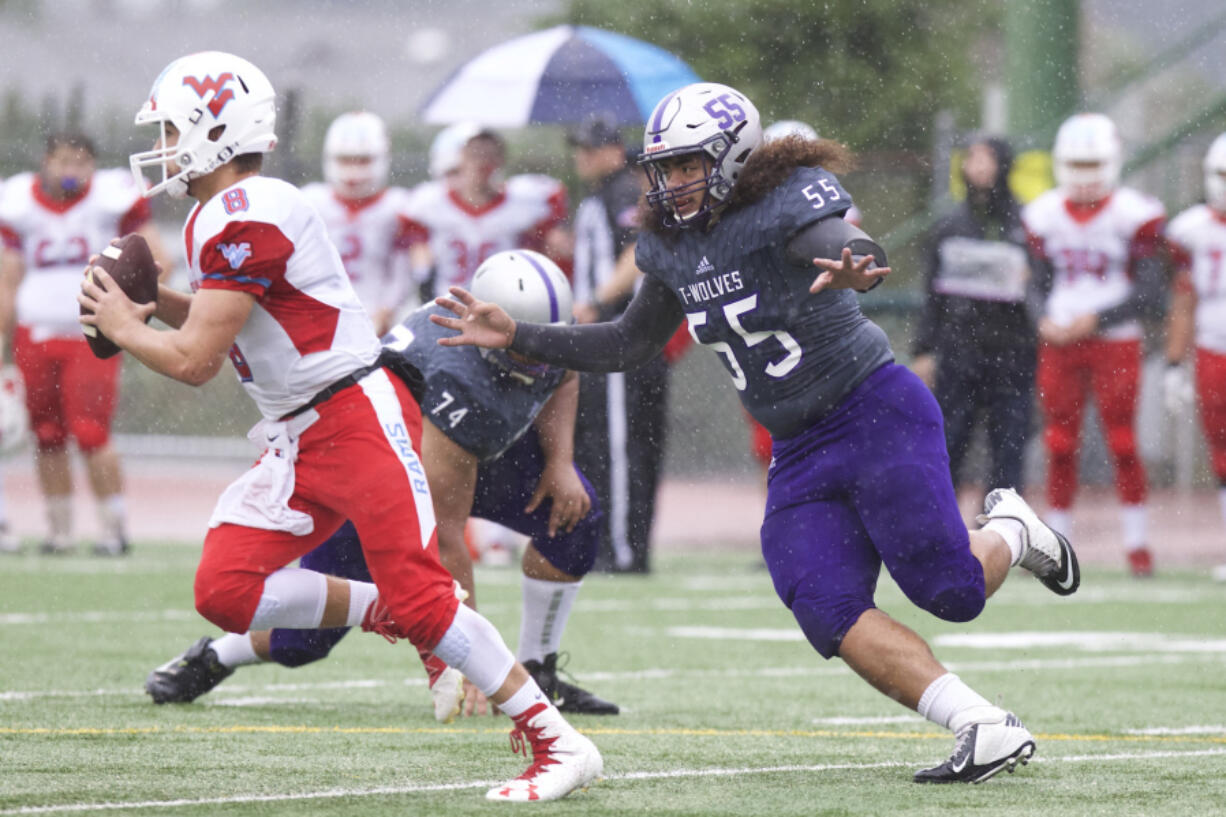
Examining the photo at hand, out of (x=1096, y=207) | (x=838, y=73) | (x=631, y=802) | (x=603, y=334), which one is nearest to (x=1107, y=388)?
(x=1096, y=207)

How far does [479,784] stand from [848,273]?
4.54 feet

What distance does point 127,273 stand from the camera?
4.72 meters

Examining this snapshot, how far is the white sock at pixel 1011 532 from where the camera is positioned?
17.7ft

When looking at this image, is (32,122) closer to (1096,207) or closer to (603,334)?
(1096,207)

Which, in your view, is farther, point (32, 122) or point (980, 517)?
point (32, 122)

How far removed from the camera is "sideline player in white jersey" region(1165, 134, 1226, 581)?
10.8m

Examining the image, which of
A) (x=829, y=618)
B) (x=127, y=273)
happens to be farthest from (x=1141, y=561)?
(x=127, y=273)

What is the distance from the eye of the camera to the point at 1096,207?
36.0 feet

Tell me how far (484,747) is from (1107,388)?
20.8 ft

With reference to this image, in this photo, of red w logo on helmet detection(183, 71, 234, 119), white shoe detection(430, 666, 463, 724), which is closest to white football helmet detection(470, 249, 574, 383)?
white shoe detection(430, 666, 463, 724)

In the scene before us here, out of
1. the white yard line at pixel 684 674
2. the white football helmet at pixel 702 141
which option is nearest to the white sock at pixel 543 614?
the white yard line at pixel 684 674

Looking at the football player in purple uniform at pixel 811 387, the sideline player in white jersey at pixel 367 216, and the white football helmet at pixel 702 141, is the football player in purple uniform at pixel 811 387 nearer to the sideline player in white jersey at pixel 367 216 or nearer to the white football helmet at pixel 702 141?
the white football helmet at pixel 702 141

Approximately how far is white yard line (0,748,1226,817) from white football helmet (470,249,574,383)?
142 cm

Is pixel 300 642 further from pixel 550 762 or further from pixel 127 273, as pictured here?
pixel 550 762
